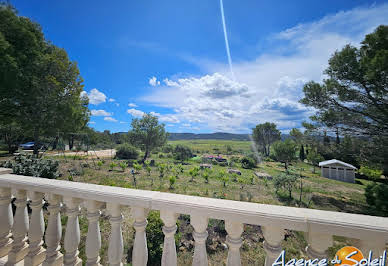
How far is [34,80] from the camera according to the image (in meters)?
8.05

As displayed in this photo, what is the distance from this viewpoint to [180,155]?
2131cm

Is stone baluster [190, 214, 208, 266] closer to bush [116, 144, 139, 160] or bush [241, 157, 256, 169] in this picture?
bush [116, 144, 139, 160]

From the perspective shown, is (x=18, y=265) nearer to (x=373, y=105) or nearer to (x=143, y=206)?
(x=143, y=206)

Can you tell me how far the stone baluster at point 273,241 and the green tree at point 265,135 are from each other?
124 feet

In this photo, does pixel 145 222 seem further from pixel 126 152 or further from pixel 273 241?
pixel 126 152

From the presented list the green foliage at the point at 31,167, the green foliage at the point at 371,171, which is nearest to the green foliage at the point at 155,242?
the green foliage at the point at 31,167

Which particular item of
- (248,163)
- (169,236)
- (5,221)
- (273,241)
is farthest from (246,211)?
(248,163)

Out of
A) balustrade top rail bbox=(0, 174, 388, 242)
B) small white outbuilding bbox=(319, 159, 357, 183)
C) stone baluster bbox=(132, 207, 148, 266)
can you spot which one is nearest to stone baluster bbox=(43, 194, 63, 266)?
balustrade top rail bbox=(0, 174, 388, 242)

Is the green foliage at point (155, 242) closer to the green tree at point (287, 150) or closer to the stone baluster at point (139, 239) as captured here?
the stone baluster at point (139, 239)

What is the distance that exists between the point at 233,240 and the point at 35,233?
1.78 m

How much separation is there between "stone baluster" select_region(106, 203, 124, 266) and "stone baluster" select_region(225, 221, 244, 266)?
0.83 metres

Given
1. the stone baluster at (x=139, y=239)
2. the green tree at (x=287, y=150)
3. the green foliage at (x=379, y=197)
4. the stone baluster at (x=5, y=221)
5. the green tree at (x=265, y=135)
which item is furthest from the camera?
the green tree at (x=265, y=135)

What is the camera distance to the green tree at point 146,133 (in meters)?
16.9

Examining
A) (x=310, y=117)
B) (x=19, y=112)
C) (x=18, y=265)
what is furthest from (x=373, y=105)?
(x=19, y=112)
